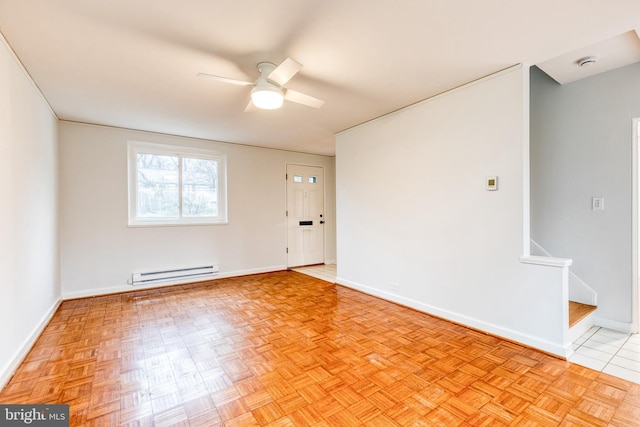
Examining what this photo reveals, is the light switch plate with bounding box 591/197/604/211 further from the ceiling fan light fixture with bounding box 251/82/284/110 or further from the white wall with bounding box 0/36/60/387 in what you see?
the white wall with bounding box 0/36/60/387

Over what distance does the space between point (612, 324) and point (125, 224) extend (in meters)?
5.86

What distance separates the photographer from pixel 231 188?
16.7ft

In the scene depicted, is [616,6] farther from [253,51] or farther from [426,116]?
[253,51]

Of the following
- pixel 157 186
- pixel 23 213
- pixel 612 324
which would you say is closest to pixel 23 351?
pixel 23 213

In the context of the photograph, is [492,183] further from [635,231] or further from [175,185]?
[175,185]

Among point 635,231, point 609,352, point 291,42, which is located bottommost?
point 609,352

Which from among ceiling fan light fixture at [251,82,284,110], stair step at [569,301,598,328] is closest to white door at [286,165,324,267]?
ceiling fan light fixture at [251,82,284,110]

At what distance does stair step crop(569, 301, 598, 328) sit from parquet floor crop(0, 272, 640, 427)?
1.89ft

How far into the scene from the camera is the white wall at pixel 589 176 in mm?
2656

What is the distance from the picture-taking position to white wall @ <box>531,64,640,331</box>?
2.66 m

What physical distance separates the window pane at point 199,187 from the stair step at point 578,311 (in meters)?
4.82

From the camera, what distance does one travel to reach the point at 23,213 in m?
2.41

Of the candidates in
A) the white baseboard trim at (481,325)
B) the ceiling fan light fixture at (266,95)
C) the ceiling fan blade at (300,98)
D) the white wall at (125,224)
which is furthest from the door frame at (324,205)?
the ceiling fan light fixture at (266,95)

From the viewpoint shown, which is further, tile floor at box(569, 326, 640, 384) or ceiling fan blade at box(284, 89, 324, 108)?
ceiling fan blade at box(284, 89, 324, 108)
